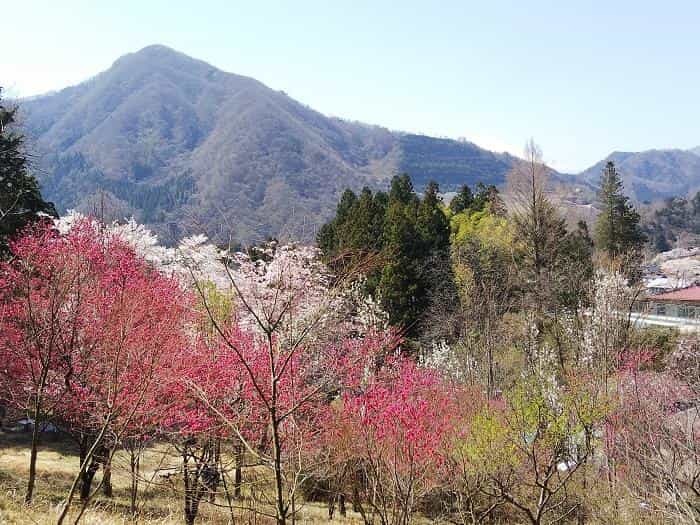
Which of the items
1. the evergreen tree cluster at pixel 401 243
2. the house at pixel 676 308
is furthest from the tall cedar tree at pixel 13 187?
the house at pixel 676 308

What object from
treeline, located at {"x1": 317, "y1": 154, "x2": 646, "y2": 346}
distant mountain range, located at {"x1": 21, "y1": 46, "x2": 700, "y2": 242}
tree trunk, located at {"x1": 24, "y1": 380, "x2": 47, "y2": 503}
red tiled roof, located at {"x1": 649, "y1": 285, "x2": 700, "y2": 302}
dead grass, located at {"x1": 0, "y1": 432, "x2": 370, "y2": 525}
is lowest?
dead grass, located at {"x1": 0, "y1": 432, "x2": 370, "y2": 525}

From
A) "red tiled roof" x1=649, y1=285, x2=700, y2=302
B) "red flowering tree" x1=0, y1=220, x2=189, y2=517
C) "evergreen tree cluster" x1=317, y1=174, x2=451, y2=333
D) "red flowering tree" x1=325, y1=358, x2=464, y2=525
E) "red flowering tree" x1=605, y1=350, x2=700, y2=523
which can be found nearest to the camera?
"red flowering tree" x1=325, y1=358, x2=464, y2=525

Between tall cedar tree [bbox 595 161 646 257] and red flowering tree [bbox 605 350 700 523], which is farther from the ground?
tall cedar tree [bbox 595 161 646 257]

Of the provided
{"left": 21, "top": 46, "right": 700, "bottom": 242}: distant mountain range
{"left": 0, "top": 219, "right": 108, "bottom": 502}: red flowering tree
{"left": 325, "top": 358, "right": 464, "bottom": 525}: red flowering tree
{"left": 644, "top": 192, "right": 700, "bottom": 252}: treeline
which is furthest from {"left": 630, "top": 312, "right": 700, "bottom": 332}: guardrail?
{"left": 644, "top": 192, "right": 700, "bottom": 252}: treeline

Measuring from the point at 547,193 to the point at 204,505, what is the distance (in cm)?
1820

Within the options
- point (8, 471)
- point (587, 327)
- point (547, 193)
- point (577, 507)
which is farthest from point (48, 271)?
point (547, 193)

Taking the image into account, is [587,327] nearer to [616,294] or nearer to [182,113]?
[616,294]

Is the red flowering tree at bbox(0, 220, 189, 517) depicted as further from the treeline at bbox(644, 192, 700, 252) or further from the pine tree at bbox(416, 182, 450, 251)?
the treeline at bbox(644, 192, 700, 252)

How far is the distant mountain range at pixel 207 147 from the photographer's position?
92613 millimetres

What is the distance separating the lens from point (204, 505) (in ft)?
34.3

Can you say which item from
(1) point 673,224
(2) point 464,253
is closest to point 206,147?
(1) point 673,224

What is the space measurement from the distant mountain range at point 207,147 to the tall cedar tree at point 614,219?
24.9 meters

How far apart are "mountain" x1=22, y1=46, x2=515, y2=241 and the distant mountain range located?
0.39m

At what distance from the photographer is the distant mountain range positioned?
92.6 meters
